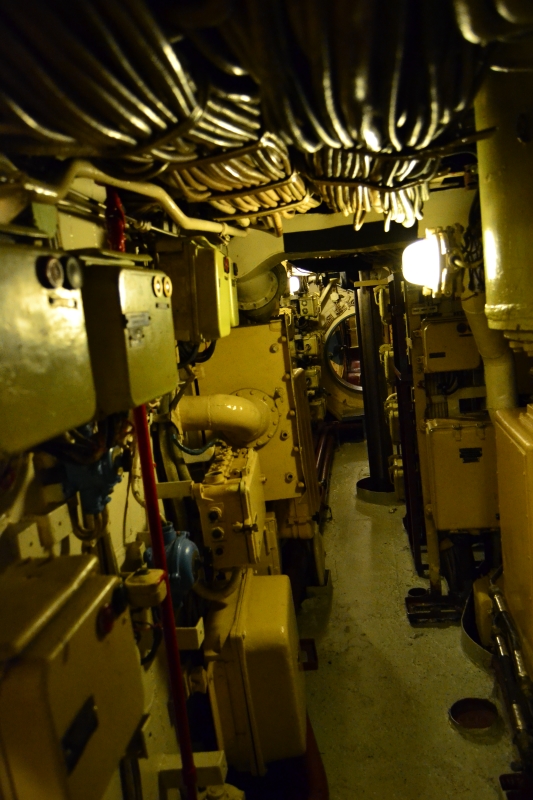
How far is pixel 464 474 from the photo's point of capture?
365cm

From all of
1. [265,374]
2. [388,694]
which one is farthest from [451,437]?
[388,694]

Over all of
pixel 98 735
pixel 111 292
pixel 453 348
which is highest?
pixel 111 292

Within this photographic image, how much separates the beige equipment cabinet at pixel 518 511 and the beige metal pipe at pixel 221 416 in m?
1.45

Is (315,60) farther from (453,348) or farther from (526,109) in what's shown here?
(453,348)

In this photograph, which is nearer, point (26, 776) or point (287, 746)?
point (26, 776)

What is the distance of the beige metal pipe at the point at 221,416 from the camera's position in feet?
9.27

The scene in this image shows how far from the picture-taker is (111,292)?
4.52ft

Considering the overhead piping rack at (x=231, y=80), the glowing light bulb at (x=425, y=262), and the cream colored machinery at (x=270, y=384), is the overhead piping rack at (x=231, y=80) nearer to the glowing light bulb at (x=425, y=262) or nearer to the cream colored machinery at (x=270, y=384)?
the glowing light bulb at (x=425, y=262)

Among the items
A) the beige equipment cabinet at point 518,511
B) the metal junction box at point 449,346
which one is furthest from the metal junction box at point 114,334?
the metal junction box at point 449,346

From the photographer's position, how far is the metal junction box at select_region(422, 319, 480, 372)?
3.79 metres

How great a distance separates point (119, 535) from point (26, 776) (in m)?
1.15

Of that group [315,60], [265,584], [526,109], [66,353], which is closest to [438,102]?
[315,60]

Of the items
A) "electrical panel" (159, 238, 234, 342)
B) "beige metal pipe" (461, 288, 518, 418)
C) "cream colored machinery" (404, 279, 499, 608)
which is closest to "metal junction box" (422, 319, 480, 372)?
"cream colored machinery" (404, 279, 499, 608)

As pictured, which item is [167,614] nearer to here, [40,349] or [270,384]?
[40,349]
